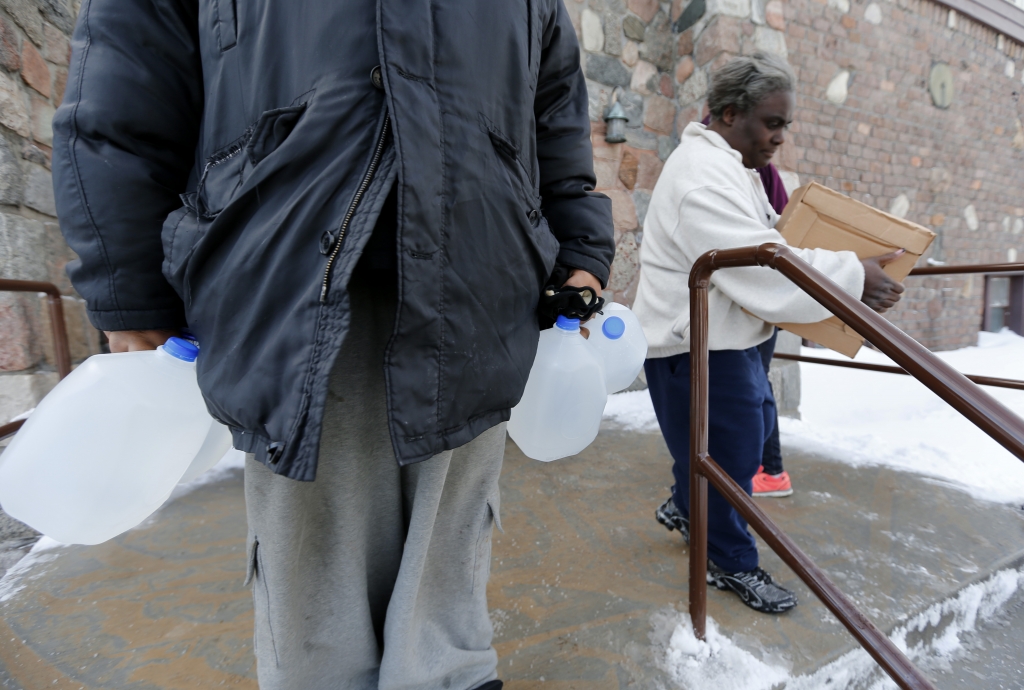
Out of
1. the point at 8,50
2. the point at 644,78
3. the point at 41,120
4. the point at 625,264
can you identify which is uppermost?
the point at 644,78

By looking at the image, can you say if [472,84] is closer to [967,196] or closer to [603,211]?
[603,211]

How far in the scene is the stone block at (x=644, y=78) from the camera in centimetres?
388

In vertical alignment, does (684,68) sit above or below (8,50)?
above

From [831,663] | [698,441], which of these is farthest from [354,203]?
[831,663]

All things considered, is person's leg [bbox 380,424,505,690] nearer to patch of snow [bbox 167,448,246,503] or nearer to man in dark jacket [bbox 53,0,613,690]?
man in dark jacket [bbox 53,0,613,690]

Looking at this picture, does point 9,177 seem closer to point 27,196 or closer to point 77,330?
point 27,196

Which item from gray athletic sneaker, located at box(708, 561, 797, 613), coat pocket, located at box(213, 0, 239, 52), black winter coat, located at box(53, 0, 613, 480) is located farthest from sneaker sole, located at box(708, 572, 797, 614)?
coat pocket, located at box(213, 0, 239, 52)

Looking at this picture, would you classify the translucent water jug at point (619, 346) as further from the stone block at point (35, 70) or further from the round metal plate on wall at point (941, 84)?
the round metal plate on wall at point (941, 84)

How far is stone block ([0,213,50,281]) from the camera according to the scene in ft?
6.46

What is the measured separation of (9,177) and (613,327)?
7.85 ft

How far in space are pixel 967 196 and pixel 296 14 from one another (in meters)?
8.18

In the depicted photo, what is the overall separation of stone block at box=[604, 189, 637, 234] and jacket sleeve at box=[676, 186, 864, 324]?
227cm

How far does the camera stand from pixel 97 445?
0.93m

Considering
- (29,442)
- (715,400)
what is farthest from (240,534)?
(715,400)
